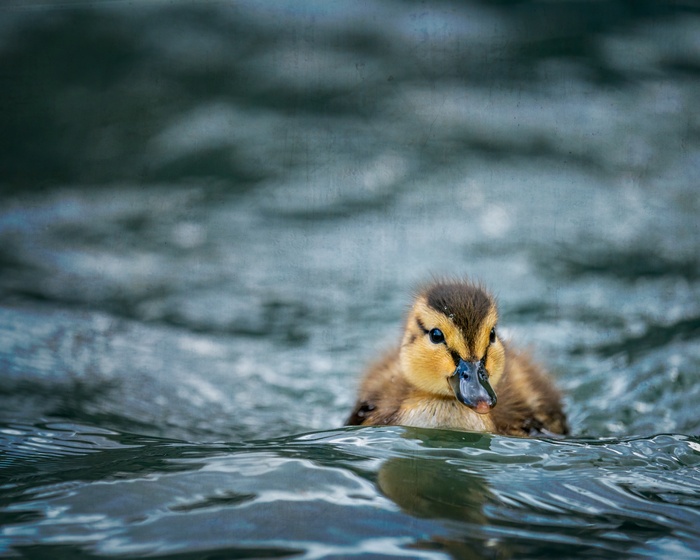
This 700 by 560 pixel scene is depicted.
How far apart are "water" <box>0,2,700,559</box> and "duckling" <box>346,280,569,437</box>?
179mm

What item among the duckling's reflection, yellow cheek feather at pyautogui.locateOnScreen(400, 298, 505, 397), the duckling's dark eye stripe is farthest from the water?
the duckling's dark eye stripe

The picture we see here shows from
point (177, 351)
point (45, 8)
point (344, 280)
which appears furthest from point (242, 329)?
point (45, 8)

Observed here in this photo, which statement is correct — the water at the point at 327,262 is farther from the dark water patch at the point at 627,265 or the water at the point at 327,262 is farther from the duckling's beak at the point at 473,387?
the duckling's beak at the point at 473,387

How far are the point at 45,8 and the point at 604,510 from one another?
211 inches

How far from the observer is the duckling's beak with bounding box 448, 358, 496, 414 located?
2578mm

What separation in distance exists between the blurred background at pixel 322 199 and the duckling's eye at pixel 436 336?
768mm

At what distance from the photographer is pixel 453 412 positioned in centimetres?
292

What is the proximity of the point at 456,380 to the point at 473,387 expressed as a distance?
0.09 metres

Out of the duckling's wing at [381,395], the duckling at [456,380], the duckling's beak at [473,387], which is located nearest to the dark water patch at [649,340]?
the duckling at [456,380]

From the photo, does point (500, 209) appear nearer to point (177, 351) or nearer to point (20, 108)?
point (177, 351)

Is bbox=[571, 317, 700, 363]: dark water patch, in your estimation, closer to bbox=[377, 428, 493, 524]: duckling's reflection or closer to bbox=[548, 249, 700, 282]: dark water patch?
bbox=[548, 249, 700, 282]: dark water patch

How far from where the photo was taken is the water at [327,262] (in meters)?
2.08

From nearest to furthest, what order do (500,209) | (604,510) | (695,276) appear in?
(604,510) → (695,276) → (500,209)

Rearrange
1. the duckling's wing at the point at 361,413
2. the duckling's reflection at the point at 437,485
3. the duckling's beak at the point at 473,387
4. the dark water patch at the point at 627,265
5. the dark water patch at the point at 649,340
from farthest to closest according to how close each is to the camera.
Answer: the dark water patch at the point at 627,265, the dark water patch at the point at 649,340, the duckling's wing at the point at 361,413, the duckling's beak at the point at 473,387, the duckling's reflection at the point at 437,485
